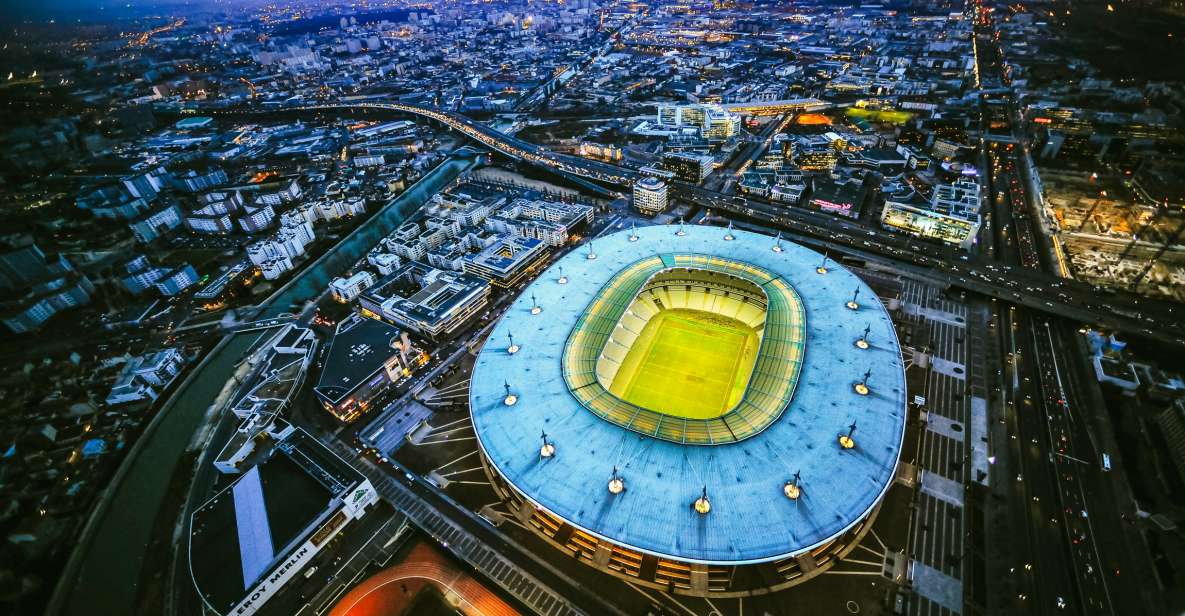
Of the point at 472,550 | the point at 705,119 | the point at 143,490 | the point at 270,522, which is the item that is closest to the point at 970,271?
the point at 472,550

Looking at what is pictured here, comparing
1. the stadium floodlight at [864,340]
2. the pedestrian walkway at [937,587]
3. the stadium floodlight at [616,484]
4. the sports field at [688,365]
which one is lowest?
the pedestrian walkway at [937,587]

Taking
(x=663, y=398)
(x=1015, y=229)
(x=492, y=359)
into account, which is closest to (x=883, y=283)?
(x=1015, y=229)

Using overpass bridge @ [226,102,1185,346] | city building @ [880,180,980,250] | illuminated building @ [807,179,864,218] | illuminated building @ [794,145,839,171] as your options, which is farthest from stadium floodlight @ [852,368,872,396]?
illuminated building @ [794,145,839,171]

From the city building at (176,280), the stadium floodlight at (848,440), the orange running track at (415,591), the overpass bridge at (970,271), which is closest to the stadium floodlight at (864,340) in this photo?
the stadium floodlight at (848,440)

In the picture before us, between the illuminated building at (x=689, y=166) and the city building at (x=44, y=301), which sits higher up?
the illuminated building at (x=689, y=166)

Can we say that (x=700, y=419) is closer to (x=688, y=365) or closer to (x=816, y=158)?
(x=688, y=365)

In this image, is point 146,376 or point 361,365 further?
point 146,376

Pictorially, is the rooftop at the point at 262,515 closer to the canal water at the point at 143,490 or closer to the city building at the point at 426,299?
the canal water at the point at 143,490
